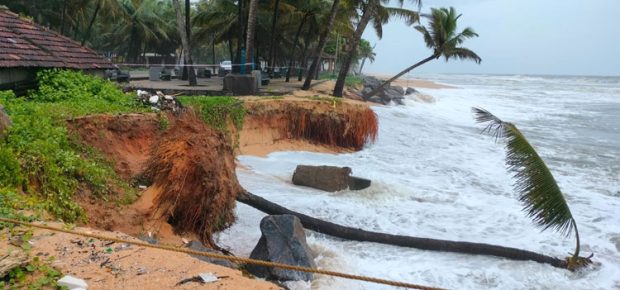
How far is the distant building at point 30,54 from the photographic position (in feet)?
30.0

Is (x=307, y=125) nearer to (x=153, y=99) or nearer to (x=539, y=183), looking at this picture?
(x=153, y=99)

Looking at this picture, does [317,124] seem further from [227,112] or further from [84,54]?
[84,54]

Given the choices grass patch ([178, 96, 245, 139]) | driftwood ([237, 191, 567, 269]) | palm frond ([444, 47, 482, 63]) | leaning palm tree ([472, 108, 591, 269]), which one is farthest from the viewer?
palm frond ([444, 47, 482, 63])

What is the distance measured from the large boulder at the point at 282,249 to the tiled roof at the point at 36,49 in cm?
617

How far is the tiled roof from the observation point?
9307 mm

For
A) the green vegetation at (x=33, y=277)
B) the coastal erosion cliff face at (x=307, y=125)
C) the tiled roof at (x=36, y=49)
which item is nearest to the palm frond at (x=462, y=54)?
the coastal erosion cliff face at (x=307, y=125)

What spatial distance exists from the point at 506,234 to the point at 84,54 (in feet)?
33.1

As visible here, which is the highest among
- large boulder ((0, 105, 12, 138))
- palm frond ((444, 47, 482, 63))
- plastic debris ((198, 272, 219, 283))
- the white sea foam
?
palm frond ((444, 47, 482, 63))

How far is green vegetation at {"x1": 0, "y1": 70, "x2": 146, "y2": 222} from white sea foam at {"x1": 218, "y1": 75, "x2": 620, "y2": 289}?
206 cm

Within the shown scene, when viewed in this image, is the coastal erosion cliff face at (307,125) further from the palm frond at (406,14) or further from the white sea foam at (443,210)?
the palm frond at (406,14)

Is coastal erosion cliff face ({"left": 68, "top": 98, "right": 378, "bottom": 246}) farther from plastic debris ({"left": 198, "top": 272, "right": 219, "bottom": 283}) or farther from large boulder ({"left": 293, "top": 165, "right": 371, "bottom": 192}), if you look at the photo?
plastic debris ({"left": 198, "top": 272, "right": 219, "bottom": 283})

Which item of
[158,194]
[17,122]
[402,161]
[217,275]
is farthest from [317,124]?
[217,275]

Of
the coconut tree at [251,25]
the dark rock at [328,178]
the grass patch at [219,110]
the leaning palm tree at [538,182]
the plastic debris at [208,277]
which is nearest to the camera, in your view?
the plastic debris at [208,277]

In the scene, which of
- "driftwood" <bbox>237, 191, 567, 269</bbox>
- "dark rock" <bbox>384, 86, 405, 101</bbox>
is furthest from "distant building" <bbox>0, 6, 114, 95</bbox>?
"dark rock" <bbox>384, 86, 405, 101</bbox>
